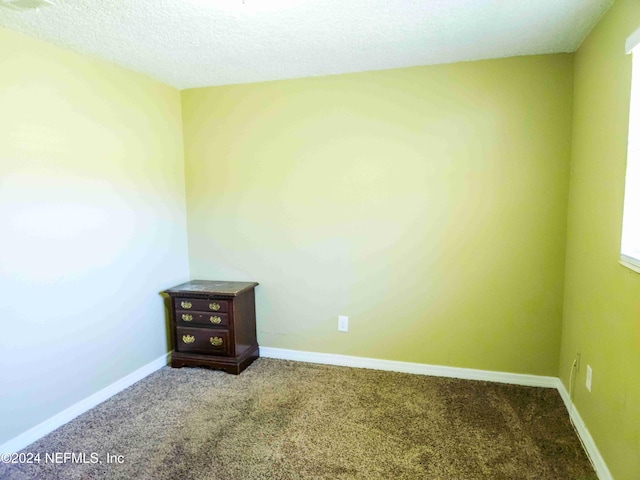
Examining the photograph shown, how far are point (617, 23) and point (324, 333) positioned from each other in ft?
8.37

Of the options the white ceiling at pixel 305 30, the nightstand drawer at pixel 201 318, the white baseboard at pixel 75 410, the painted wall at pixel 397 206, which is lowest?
the white baseboard at pixel 75 410

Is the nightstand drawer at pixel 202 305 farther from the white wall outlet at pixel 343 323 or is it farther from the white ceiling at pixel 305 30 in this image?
the white ceiling at pixel 305 30

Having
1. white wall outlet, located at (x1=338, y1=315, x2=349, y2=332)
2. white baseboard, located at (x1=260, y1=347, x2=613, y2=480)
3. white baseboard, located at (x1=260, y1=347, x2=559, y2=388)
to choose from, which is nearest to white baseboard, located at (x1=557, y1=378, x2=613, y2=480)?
white baseboard, located at (x1=260, y1=347, x2=613, y2=480)

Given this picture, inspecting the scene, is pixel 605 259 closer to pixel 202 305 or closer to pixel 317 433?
pixel 317 433

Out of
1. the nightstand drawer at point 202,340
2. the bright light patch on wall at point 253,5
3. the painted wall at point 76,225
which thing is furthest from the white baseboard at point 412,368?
the bright light patch on wall at point 253,5

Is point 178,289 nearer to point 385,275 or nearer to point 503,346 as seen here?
point 385,275

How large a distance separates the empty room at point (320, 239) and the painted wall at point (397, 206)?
0.7 inches

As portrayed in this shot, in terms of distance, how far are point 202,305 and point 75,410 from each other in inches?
38.8

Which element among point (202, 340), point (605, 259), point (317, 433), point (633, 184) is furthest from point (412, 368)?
point (633, 184)

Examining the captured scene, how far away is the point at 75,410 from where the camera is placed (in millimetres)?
2240

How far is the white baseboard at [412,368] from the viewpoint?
99.4 inches

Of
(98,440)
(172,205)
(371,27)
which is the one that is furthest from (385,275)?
(98,440)

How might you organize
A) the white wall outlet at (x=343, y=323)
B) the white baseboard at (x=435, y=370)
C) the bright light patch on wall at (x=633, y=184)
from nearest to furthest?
the bright light patch on wall at (x=633, y=184), the white baseboard at (x=435, y=370), the white wall outlet at (x=343, y=323)

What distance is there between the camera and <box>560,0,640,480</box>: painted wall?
1481mm
